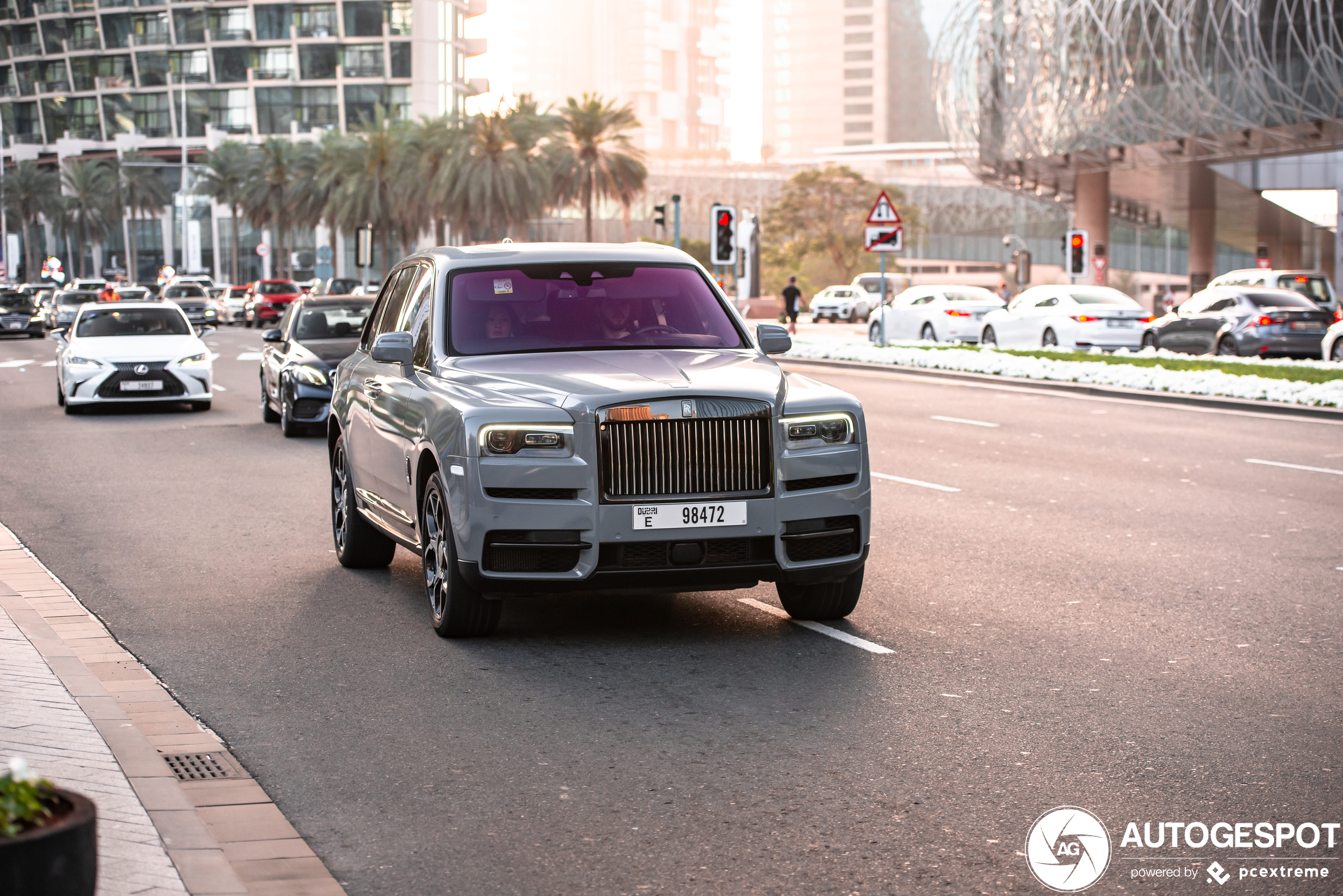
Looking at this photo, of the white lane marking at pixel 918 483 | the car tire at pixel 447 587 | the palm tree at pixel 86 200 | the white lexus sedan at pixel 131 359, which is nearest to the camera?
the car tire at pixel 447 587

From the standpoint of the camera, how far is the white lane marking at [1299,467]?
47.5 feet

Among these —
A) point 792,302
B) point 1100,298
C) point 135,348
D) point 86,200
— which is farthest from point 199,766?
point 86,200

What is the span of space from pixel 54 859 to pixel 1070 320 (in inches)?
1242

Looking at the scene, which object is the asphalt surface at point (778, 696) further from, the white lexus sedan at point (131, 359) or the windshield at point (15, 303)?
the windshield at point (15, 303)

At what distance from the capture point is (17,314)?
2084 inches

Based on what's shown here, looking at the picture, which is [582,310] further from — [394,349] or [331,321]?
[331,321]

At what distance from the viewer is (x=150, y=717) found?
6.26m

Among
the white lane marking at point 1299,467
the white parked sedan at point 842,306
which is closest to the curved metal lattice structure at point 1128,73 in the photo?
the white parked sedan at point 842,306

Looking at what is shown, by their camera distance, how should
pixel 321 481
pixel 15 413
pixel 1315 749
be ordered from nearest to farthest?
1. pixel 1315 749
2. pixel 321 481
3. pixel 15 413

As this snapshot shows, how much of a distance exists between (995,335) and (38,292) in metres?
54.2

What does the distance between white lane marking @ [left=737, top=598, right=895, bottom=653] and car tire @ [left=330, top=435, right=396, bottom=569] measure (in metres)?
2.27

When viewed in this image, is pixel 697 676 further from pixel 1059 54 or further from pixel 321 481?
pixel 1059 54

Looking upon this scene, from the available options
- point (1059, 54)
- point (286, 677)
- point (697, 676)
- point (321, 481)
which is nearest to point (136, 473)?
point (321, 481)

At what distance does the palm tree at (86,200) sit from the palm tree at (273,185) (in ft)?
116
